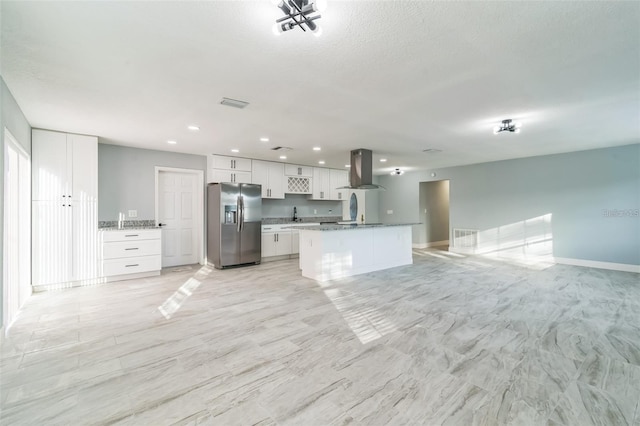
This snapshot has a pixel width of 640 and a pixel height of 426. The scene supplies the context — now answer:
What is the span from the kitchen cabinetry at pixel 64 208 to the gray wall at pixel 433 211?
8568 millimetres

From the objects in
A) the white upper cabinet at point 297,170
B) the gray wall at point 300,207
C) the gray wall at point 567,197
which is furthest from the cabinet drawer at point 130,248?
the gray wall at point 567,197

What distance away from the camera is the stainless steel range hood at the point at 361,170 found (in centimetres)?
591

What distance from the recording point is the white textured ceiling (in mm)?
1912

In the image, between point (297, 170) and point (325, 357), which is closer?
point (325, 357)

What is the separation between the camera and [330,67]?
2.59 metres

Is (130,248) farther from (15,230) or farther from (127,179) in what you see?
(15,230)

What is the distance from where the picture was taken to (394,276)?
5.38 metres

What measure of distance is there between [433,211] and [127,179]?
29.2 ft

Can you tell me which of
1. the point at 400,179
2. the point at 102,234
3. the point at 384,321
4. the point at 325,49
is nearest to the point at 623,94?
the point at 325,49

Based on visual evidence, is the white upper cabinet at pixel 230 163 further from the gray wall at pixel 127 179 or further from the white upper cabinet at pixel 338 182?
the white upper cabinet at pixel 338 182

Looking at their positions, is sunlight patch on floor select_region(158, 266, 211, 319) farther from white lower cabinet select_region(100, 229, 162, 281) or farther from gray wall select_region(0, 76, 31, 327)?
gray wall select_region(0, 76, 31, 327)

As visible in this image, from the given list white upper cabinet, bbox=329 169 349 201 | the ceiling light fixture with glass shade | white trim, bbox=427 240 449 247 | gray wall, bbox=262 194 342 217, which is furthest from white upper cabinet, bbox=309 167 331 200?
the ceiling light fixture with glass shade

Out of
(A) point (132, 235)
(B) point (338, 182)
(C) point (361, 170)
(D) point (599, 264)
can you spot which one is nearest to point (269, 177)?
(B) point (338, 182)

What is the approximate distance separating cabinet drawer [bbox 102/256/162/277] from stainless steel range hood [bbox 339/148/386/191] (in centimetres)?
399
